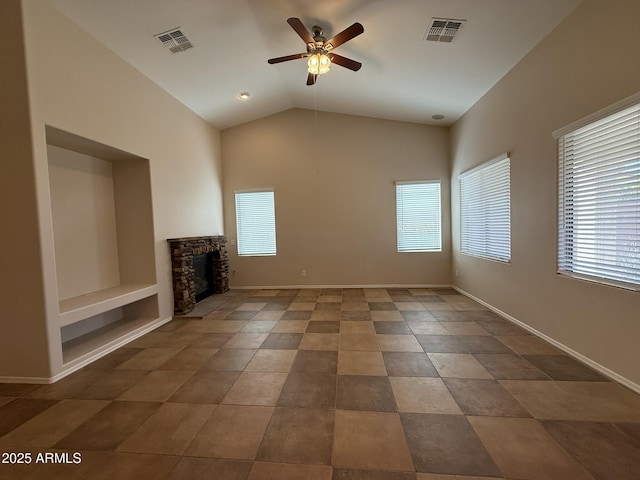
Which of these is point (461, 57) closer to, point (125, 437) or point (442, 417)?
point (442, 417)

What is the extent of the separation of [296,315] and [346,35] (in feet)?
11.9

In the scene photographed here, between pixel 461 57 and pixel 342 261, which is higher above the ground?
pixel 461 57

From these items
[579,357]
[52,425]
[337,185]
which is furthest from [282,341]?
[337,185]

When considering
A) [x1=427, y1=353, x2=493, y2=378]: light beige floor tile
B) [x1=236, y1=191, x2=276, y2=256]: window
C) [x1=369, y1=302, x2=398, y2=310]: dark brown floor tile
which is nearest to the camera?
[x1=427, y1=353, x2=493, y2=378]: light beige floor tile

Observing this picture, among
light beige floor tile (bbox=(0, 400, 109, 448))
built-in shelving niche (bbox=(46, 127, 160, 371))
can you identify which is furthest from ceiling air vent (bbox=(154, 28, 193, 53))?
light beige floor tile (bbox=(0, 400, 109, 448))

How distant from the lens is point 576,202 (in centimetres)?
267

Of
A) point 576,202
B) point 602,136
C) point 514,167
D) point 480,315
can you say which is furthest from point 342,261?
point 602,136

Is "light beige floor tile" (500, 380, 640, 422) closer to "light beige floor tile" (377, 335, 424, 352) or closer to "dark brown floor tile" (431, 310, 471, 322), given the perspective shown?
"light beige floor tile" (377, 335, 424, 352)

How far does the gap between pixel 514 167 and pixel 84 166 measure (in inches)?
221

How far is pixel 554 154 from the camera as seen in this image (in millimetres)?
2871

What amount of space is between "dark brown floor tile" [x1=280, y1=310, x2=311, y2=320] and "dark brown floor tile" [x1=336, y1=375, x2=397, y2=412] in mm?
1705

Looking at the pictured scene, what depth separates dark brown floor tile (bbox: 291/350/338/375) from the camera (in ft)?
8.38

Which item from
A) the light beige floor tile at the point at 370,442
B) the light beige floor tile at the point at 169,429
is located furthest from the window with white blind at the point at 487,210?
the light beige floor tile at the point at 169,429

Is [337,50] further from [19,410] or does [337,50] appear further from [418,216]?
[19,410]
